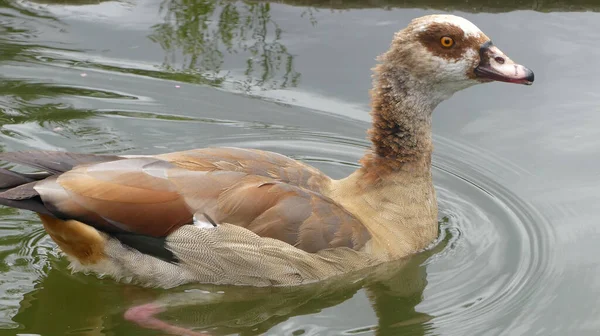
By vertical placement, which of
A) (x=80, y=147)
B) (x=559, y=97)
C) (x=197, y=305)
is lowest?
(x=197, y=305)

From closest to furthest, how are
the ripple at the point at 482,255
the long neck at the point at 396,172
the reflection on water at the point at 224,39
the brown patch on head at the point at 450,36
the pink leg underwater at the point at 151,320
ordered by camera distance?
1. the pink leg underwater at the point at 151,320
2. the ripple at the point at 482,255
3. the brown patch on head at the point at 450,36
4. the long neck at the point at 396,172
5. the reflection on water at the point at 224,39

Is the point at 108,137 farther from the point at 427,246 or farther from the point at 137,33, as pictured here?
the point at 427,246

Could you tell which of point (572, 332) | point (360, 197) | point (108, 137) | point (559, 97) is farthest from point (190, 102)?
point (572, 332)

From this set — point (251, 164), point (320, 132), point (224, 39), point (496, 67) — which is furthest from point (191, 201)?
point (224, 39)

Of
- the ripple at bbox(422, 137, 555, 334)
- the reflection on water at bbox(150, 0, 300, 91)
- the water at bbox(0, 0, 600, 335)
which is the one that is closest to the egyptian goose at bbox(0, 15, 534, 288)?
the water at bbox(0, 0, 600, 335)

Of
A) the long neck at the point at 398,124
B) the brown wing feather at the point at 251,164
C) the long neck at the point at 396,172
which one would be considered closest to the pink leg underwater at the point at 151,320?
the brown wing feather at the point at 251,164

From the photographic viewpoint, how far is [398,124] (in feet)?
21.8

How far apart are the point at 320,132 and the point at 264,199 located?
2.18 meters

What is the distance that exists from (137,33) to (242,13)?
1.07m

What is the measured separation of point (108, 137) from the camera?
26.1 ft

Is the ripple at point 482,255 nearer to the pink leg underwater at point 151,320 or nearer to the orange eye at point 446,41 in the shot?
the orange eye at point 446,41

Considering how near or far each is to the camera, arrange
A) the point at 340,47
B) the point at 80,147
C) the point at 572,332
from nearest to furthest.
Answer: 1. the point at 572,332
2. the point at 80,147
3. the point at 340,47

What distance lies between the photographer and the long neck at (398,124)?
6.61 meters

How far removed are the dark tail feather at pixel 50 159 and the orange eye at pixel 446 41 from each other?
2.31 metres
